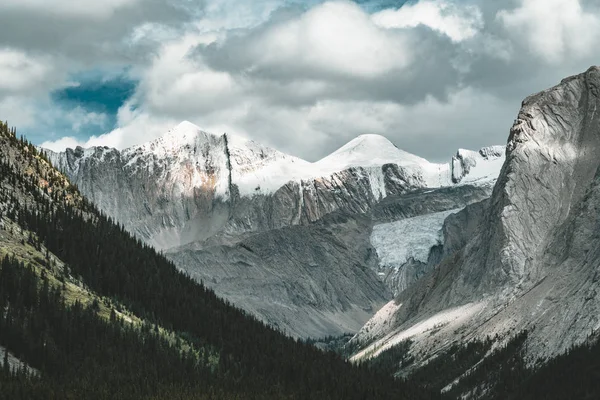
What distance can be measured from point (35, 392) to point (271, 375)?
5847 centimetres

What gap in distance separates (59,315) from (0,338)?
17.2m

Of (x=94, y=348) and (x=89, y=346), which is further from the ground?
(x=89, y=346)

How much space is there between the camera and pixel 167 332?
193875mm

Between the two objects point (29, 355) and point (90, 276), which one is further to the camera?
point (90, 276)

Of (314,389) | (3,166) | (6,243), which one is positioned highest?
(3,166)

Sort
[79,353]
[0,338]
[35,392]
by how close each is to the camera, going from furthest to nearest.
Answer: [79,353] → [0,338] → [35,392]

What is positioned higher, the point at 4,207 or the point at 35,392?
the point at 4,207

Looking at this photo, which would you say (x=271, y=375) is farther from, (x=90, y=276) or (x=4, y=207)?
(x=4, y=207)

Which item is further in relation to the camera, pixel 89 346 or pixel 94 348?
pixel 89 346

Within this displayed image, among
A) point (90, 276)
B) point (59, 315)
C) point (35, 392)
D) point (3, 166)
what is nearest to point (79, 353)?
point (59, 315)

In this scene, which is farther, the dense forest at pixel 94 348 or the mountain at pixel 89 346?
the dense forest at pixel 94 348

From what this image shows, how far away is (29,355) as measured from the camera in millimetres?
147750

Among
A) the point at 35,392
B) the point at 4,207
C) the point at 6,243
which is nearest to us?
the point at 35,392

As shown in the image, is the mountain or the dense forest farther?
the dense forest
